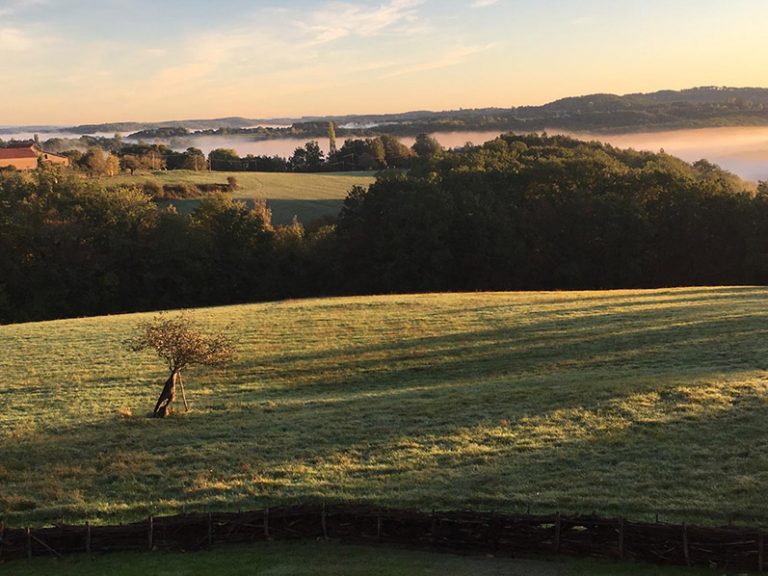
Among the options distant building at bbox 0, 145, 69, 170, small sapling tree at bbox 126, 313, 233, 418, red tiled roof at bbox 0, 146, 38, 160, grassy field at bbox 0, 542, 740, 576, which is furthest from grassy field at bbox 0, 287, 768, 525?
red tiled roof at bbox 0, 146, 38, 160

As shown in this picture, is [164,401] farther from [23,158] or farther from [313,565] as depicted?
[23,158]

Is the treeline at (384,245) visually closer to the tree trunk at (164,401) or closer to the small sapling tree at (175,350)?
the small sapling tree at (175,350)

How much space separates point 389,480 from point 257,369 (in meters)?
15.3

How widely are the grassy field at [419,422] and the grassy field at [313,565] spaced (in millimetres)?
1864

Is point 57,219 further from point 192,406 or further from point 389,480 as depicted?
point 389,480

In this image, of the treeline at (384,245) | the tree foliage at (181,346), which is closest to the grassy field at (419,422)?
the tree foliage at (181,346)

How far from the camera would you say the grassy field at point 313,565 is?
11352 millimetres

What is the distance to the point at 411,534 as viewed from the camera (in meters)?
12.6

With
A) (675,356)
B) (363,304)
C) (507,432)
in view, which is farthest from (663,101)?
(507,432)

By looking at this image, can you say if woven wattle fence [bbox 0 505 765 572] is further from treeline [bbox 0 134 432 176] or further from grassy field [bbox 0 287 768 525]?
treeline [bbox 0 134 432 176]

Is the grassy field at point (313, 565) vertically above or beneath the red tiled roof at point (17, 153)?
beneath

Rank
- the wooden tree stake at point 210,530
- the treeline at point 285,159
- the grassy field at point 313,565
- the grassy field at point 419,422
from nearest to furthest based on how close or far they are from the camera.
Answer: the grassy field at point 313,565 → the wooden tree stake at point 210,530 → the grassy field at point 419,422 → the treeline at point 285,159

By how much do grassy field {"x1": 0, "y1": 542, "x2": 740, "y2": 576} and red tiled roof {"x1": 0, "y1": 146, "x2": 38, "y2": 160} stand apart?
15008 centimetres

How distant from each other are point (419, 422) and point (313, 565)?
27.6 ft
